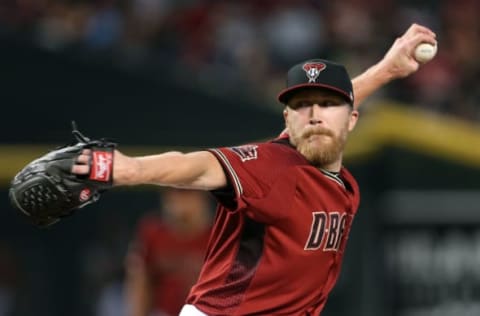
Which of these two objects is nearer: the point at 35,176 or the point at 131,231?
the point at 35,176

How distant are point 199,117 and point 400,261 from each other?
2.06 m

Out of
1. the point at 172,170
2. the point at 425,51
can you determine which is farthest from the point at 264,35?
the point at 172,170

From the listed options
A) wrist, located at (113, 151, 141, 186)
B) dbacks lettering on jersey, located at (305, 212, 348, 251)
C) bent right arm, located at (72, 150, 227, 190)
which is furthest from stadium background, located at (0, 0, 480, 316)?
wrist, located at (113, 151, 141, 186)

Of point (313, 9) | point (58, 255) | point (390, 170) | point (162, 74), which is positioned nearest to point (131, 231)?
point (58, 255)

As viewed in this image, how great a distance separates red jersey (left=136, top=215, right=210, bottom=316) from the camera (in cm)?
799

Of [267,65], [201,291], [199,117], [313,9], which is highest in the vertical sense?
[313,9]

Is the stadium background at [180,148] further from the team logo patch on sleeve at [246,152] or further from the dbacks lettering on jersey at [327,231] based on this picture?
the team logo patch on sleeve at [246,152]

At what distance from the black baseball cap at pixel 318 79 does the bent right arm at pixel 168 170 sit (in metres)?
0.51

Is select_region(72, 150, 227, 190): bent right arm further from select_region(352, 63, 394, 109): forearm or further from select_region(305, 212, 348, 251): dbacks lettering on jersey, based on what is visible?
select_region(352, 63, 394, 109): forearm

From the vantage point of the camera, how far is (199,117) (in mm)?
9922

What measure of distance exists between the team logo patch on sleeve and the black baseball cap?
284mm

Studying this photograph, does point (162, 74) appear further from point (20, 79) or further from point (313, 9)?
point (313, 9)

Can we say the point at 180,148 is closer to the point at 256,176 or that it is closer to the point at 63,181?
the point at 256,176

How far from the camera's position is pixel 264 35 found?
501 inches
